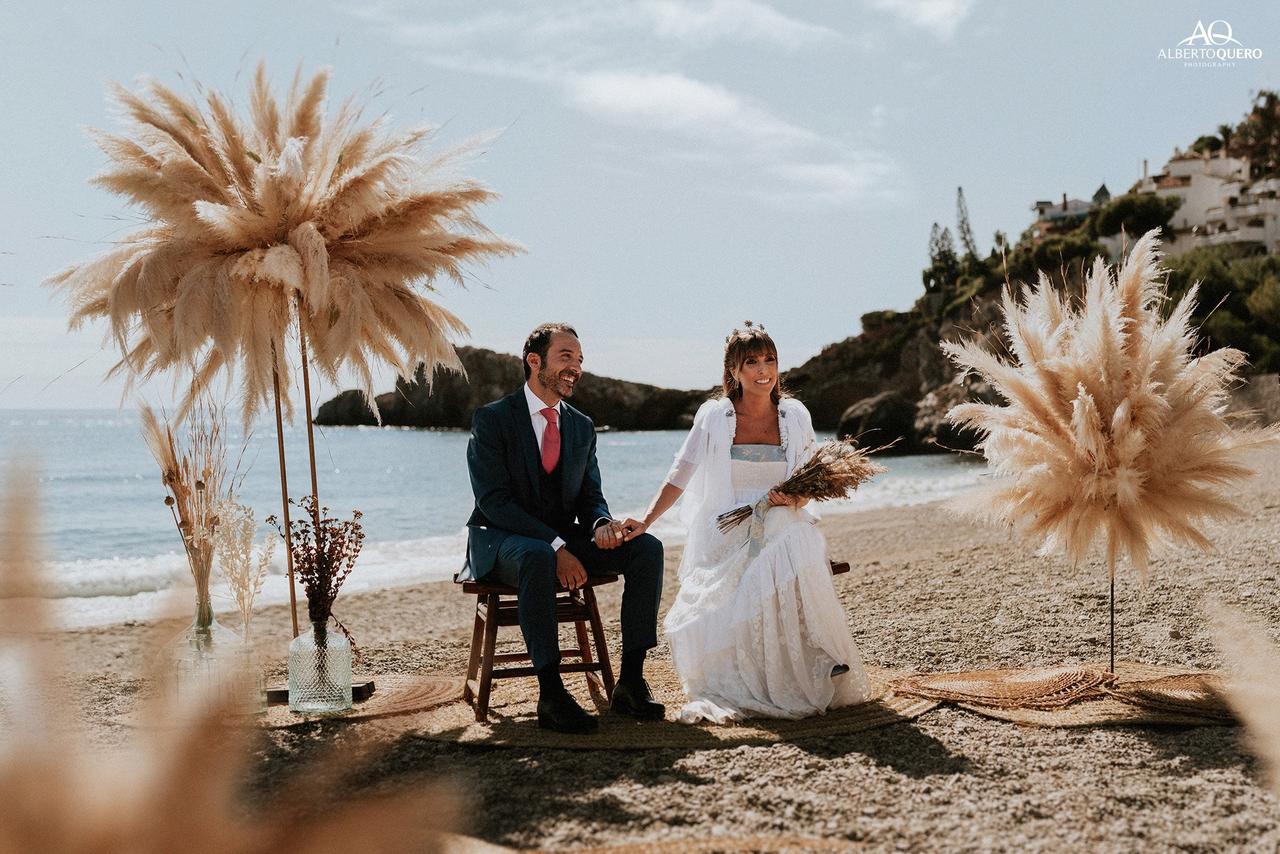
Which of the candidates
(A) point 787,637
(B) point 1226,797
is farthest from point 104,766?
(A) point 787,637

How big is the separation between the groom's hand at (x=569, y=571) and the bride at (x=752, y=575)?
35cm

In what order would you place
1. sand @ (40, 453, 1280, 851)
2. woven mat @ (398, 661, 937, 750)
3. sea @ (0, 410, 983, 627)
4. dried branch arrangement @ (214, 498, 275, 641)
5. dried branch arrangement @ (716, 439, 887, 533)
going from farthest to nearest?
dried branch arrangement @ (214, 498, 275, 641)
dried branch arrangement @ (716, 439, 887, 533)
woven mat @ (398, 661, 937, 750)
sand @ (40, 453, 1280, 851)
sea @ (0, 410, 983, 627)

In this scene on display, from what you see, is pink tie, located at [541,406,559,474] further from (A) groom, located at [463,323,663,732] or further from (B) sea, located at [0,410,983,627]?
(B) sea, located at [0,410,983,627]

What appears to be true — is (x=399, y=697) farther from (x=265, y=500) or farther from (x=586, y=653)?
A: (x=265, y=500)

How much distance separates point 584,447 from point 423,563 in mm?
11381

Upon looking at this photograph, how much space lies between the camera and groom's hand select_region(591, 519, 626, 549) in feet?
17.2

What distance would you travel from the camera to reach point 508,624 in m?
5.25

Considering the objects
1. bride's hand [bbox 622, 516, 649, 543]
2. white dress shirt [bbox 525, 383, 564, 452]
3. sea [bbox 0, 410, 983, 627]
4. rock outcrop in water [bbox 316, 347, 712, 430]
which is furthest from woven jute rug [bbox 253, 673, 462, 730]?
rock outcrop in water [bbox 316, 347, 712, 430]

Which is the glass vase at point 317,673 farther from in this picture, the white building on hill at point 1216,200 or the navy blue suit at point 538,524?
the white building on hill at point 1216,200

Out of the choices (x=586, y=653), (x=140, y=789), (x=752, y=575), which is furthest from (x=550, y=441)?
(x=140, y=789)

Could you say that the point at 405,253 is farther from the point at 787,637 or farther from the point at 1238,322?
the point at 1238,322

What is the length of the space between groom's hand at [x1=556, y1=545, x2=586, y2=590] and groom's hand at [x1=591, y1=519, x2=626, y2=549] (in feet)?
0.57

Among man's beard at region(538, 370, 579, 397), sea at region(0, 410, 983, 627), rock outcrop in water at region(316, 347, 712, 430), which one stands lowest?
sea at region(0, 410, 983, 627)

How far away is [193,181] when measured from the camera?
522 centimetres
